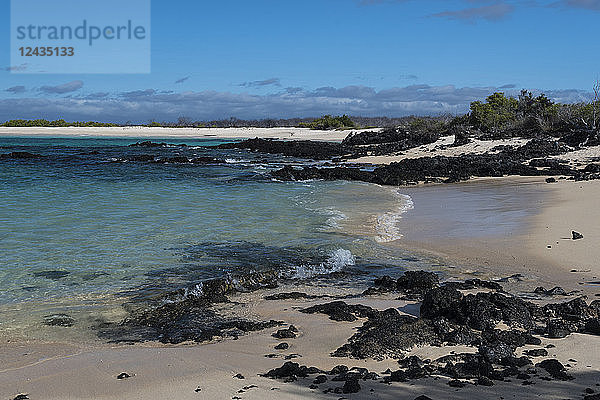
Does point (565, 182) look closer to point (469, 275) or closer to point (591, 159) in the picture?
point (591, 159)

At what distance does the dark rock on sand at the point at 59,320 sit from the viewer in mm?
6199

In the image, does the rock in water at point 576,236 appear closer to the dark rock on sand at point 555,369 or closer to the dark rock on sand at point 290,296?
the dark rock on sand at point 290,296

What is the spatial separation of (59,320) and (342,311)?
329cm

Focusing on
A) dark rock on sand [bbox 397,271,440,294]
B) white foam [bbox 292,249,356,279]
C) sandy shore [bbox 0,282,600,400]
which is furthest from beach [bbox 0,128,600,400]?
white foam [bbox 292,249,356,279]

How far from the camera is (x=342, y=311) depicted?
20.0 feet

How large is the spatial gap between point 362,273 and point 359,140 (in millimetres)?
38677

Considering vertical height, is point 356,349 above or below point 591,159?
below

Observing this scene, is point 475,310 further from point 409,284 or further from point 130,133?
point 130,133

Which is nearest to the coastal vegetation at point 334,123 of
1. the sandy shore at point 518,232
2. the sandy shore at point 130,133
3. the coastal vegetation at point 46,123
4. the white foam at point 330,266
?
the sandy shore at point 130,133

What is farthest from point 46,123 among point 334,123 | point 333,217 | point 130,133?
point 333,217

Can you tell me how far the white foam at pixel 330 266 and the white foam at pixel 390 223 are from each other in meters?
1.55

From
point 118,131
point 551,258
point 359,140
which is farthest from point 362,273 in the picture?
point 118,131

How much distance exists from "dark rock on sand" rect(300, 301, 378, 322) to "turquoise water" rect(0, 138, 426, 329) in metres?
1.80

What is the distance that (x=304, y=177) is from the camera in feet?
77.4
